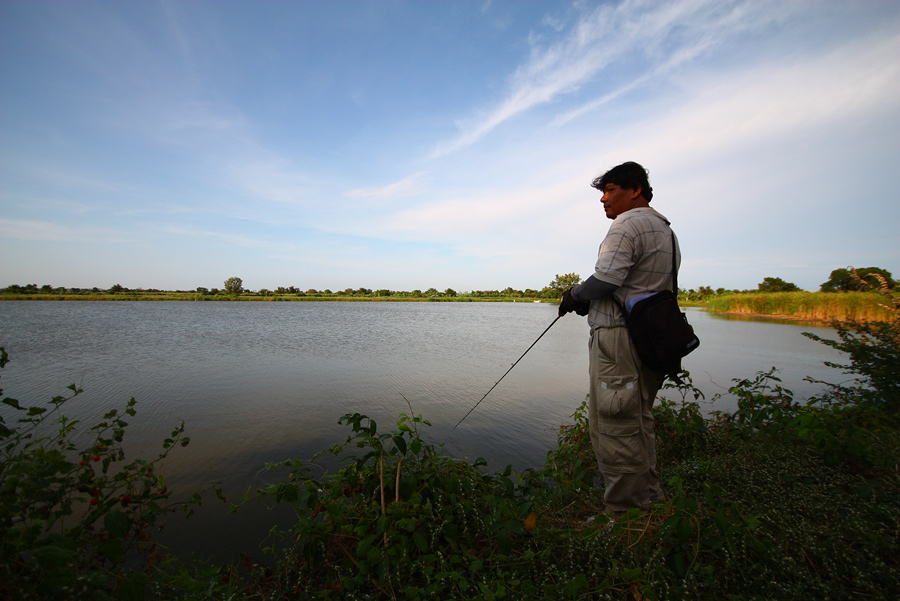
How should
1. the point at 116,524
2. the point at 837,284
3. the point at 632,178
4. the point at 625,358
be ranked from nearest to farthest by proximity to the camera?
the point at 116,524 → the point at 625,358 → the point at 632,178 → the point at 837,284

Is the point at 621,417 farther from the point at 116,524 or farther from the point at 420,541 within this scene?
the point at 116,524

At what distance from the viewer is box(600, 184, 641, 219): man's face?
2.82 m

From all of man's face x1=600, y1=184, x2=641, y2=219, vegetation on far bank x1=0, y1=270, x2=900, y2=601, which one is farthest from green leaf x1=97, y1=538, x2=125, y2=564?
man's face x1=600, y1=184, x2=641, y2=219

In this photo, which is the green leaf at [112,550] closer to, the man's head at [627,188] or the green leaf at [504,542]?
the green leaf at [504,542]

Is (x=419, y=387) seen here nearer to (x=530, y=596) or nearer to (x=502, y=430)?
(x=502, y=430)

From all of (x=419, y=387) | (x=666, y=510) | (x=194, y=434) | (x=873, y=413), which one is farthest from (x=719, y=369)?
(x=194, y=434)

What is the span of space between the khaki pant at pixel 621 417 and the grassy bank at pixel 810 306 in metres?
13.9

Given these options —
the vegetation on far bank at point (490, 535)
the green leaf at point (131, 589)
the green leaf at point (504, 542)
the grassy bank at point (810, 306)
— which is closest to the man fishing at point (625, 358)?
the vegetation on far bank at point (490, 535)

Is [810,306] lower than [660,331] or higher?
lower

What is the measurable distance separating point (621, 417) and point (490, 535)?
1.15m

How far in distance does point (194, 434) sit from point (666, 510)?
5376 mm

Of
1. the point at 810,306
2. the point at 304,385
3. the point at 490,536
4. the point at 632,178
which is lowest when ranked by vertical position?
the point at 304,385

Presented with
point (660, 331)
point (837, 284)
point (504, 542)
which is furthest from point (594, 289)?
point (837, 284)

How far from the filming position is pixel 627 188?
9.26ft
